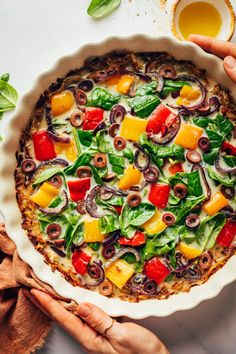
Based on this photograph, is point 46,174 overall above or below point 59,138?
below

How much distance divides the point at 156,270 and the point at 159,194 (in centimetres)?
45

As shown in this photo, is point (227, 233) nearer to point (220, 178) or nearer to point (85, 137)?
point (220, 178)

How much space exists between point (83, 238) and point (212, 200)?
0.80 metres

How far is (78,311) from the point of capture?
3.46 metres

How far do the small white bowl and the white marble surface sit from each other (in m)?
0.10

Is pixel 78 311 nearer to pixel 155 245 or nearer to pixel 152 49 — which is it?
pixel 155 245

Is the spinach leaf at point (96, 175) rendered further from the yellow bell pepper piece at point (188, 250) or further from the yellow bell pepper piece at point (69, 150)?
the yellow bell pepper piece at point (188, 250)

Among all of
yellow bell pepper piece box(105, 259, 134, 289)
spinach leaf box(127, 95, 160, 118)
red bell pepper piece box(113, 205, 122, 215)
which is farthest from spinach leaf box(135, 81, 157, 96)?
yellow bell pepper piece box(105, 259, 134, 289)

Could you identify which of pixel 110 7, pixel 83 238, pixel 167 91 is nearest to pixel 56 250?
pixel 83 238

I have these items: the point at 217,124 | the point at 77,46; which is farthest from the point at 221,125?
the point at 77,46

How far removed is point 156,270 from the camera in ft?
11.9

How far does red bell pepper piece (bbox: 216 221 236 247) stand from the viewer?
3.62 metres

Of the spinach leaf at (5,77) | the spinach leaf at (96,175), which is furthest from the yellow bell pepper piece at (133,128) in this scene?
the spinach leaf at (5,77)

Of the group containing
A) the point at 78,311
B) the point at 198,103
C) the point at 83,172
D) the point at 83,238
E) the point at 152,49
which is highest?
the point at 152,49
